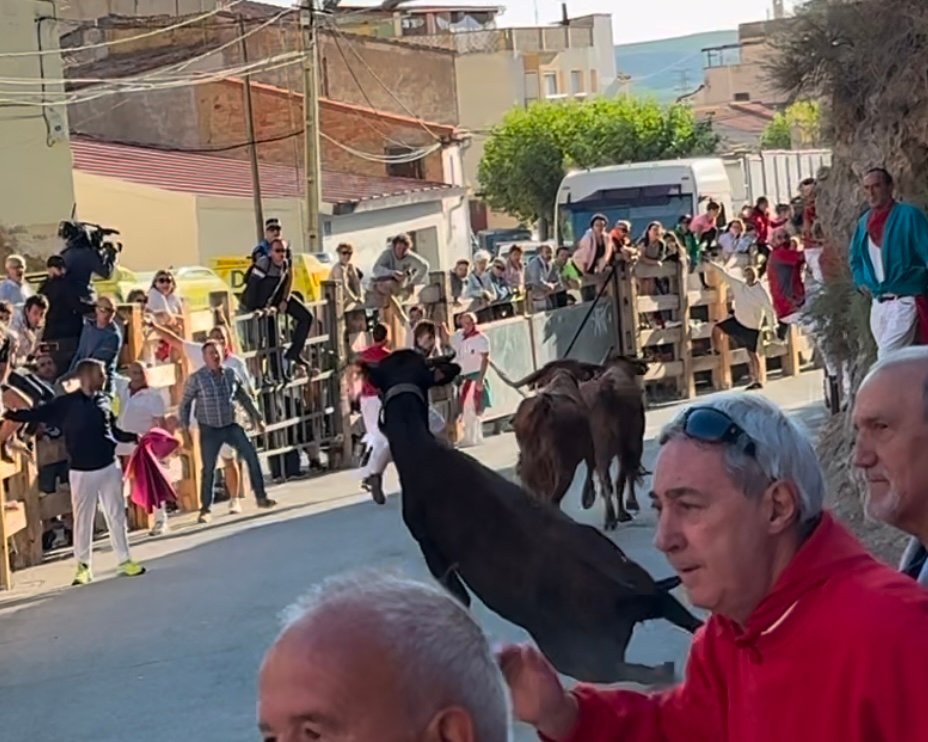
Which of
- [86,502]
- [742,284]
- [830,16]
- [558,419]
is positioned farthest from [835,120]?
[742,284]

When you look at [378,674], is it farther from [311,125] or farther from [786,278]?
[311,125]

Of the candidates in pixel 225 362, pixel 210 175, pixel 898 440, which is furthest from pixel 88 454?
pixel 210 175

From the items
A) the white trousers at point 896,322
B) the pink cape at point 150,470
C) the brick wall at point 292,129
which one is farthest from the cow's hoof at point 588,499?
the brick wall at point 292,129

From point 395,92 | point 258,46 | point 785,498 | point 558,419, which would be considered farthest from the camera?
point 395,92

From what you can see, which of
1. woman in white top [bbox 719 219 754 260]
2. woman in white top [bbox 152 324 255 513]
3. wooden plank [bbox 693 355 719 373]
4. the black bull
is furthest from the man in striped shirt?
woman in white top [bbox 719 219 754 260]

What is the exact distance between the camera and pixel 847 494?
444 inches

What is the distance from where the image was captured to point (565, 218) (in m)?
31.1

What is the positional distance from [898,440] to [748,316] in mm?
19307

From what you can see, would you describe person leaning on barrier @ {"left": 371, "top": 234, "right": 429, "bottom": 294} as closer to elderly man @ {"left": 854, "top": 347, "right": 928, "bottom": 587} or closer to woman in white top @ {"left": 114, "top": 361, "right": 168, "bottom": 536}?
woman in white top @ {"left": 114, "top": 361, "right": 168, "bottom": 536}

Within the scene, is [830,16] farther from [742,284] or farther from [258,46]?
[258,46]

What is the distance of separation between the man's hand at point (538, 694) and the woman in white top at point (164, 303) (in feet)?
42.7

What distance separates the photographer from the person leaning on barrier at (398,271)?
1927 cm

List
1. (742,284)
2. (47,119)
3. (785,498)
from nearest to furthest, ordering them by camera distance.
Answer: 1. (785,498)
2. (742,284)
3. (47,119)

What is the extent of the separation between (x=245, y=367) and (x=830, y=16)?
6456mm
